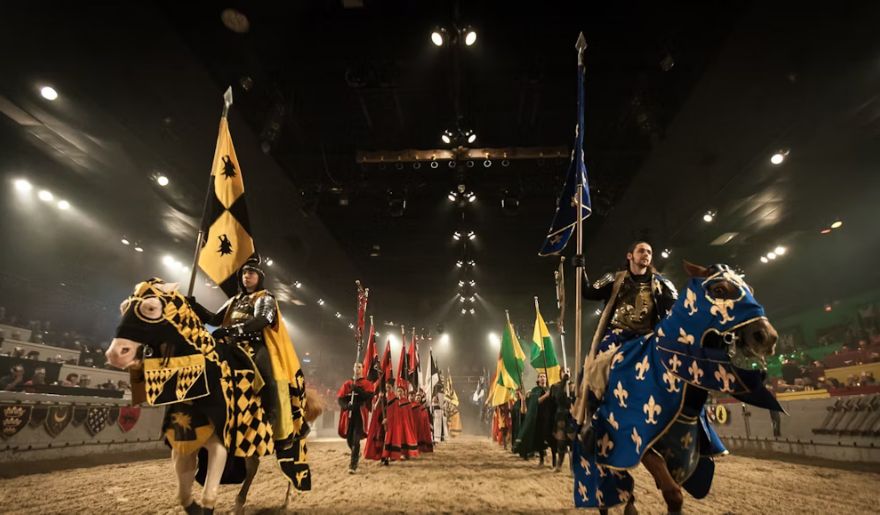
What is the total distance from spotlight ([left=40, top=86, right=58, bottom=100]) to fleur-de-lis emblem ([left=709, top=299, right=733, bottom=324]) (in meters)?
10.7

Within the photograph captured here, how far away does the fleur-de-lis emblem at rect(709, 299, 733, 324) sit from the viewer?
6.67 ft

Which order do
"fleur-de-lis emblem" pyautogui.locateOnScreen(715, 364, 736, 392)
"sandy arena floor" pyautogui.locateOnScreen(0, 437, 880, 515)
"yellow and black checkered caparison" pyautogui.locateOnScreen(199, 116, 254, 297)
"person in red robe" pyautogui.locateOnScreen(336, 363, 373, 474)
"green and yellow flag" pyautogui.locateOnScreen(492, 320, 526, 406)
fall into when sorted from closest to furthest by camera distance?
"fleur-de-lis emblem" pyautogui.locateOnScreen(715, 364, 736, 392) → "yellow and black checkered caparison" pyautogui.locateOnScreen(199, 116, 254, 297) → "sandy arena floor" pyautogui.locateOnScreen(0, 437, 880, 515) → "person in red robe" pyautogui.locateOnScreen(336, 363, 373, 474) → "green and yellow flag" pyautogui.locateOnScreen(492, 320, 526, 406)

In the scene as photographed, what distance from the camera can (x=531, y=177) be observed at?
1121cm

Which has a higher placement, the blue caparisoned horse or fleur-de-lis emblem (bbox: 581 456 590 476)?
the blue caparisoned horse

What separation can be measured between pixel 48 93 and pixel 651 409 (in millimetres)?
10889

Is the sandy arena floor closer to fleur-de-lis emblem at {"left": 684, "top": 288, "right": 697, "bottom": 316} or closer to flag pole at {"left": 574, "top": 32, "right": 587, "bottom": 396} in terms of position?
flag pole at {"left": 574, "top": 32, "right": 587, "bottom": 396}

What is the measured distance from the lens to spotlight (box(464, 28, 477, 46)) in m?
Result: 7.16

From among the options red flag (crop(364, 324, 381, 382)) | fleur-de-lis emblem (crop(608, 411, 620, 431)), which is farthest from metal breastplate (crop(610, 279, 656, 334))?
red flag (crop(364, 324, 381, 382))

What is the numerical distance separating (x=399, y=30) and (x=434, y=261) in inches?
451

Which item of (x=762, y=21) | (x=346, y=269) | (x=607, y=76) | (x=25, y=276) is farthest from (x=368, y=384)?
(x=25, y=276)

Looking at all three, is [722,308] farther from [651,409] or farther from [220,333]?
[220,333]

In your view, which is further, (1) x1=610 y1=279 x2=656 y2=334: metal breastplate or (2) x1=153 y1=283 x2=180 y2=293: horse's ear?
(1) x1=610 y1=279 x2=656 y2=334: metal breastplate

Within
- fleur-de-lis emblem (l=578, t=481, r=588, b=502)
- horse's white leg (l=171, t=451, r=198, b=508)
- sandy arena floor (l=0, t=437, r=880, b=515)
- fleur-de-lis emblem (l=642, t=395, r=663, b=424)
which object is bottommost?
sandy arena floor (l=0, t=437, r=880, b=515)

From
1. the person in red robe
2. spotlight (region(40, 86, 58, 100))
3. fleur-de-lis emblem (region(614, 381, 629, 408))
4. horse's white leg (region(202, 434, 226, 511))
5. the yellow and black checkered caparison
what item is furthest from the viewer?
spotlight (region(40, 86, 58, 100))
